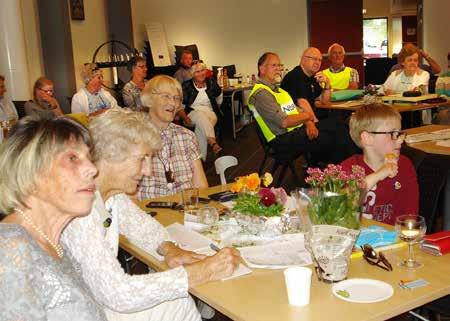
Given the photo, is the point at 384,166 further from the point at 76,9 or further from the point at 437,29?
the point at 437,29

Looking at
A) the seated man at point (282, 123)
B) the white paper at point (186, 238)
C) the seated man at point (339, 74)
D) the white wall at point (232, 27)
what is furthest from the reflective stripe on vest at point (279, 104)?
the white wall at point (232, 27)

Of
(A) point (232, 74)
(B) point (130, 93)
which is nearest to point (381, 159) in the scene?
(B) point (130, 93)

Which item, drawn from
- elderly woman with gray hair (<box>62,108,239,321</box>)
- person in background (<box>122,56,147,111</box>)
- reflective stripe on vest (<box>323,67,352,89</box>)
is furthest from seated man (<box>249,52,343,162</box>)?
elderly woman with gray hair (<box>62,108,239,321</box>)

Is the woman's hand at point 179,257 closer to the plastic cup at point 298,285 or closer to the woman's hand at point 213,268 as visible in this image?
the woman's hand at point 213,268

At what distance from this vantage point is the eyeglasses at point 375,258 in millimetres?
1866

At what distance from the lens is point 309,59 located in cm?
636

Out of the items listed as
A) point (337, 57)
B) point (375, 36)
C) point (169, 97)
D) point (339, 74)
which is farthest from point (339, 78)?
point (375, 36)

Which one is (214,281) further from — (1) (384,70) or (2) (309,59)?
(1) (384,70)

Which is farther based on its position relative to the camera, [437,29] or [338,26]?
[338,26]

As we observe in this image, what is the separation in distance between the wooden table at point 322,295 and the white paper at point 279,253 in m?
0.05

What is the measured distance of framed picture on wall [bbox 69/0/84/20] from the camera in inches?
337

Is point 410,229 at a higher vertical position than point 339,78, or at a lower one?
lower

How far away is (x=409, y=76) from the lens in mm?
7000

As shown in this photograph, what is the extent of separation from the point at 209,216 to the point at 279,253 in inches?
19.2
